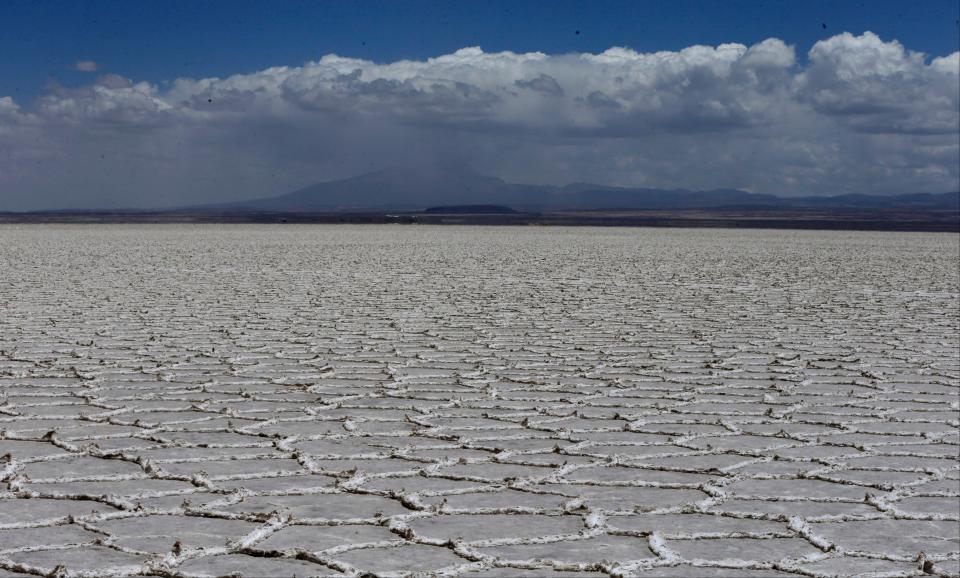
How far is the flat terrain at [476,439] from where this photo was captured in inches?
105

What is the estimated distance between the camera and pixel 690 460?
146 inches

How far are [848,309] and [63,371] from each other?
639 centimetres

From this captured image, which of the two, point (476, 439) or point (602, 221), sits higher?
point (476, 439)

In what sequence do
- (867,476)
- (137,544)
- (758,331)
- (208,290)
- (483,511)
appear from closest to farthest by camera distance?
(137,544) < (483,511) < (867,476) < (758,331) < (208,290)

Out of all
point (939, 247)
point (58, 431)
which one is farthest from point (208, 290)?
point (939, 247)

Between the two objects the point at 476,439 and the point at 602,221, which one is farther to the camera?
the point at 602,221

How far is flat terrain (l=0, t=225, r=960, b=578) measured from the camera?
267 centimetres

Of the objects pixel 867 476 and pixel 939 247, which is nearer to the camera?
pixel 867 476

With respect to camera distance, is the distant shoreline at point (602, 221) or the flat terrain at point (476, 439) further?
the distant shoreline at point (602, 221)

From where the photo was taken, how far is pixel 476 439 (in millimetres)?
3949

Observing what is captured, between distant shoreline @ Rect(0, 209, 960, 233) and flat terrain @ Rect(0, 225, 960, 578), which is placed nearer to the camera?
flat terrain @ Rect(0, 225, 960, 578)

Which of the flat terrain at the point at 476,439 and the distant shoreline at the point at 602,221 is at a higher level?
the flat terrain at the point at 476,439

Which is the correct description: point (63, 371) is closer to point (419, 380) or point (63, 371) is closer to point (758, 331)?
point (419, 380)

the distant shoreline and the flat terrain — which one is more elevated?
the flat terrain
